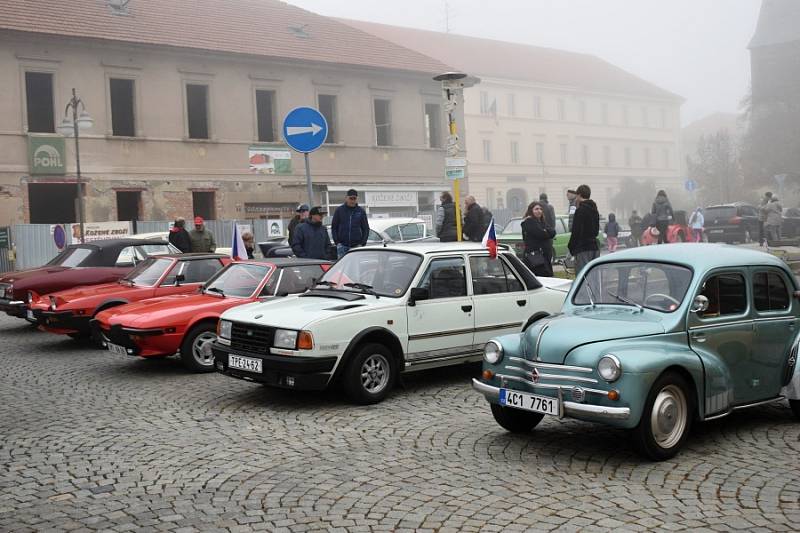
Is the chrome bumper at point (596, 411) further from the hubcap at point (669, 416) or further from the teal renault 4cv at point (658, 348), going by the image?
the hubcap at point (669, 416)

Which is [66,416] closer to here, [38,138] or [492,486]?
[492,486]

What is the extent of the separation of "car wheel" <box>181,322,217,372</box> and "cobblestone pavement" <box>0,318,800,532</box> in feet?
4.52

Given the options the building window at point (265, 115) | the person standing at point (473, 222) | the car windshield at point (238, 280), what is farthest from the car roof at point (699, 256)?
the building window at point (265, 115)

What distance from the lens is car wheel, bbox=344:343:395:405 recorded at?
26.1ft

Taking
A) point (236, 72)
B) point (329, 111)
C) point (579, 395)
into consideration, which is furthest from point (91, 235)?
point (579, 395)

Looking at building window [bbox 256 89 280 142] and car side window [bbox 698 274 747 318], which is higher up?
building window [bbox 256 89 280 142]

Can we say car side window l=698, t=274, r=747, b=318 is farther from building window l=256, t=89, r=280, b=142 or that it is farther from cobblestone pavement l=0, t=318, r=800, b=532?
building window l=256, t=89, r=280, b=142

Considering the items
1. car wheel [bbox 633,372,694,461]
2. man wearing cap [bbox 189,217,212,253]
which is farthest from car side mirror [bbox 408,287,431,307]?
man wearing cap [bbox 189,217,212,253]

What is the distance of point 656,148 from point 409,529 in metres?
86.4

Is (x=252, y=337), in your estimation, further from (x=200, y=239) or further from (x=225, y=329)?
(x=200, y=239)

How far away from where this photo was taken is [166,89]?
32.0 metres

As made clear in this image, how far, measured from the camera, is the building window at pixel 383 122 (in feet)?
123

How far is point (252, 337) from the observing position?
26.9ft

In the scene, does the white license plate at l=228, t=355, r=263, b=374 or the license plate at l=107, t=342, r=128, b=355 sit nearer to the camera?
the white license plate at l=228, t=355, r=263, b=374
